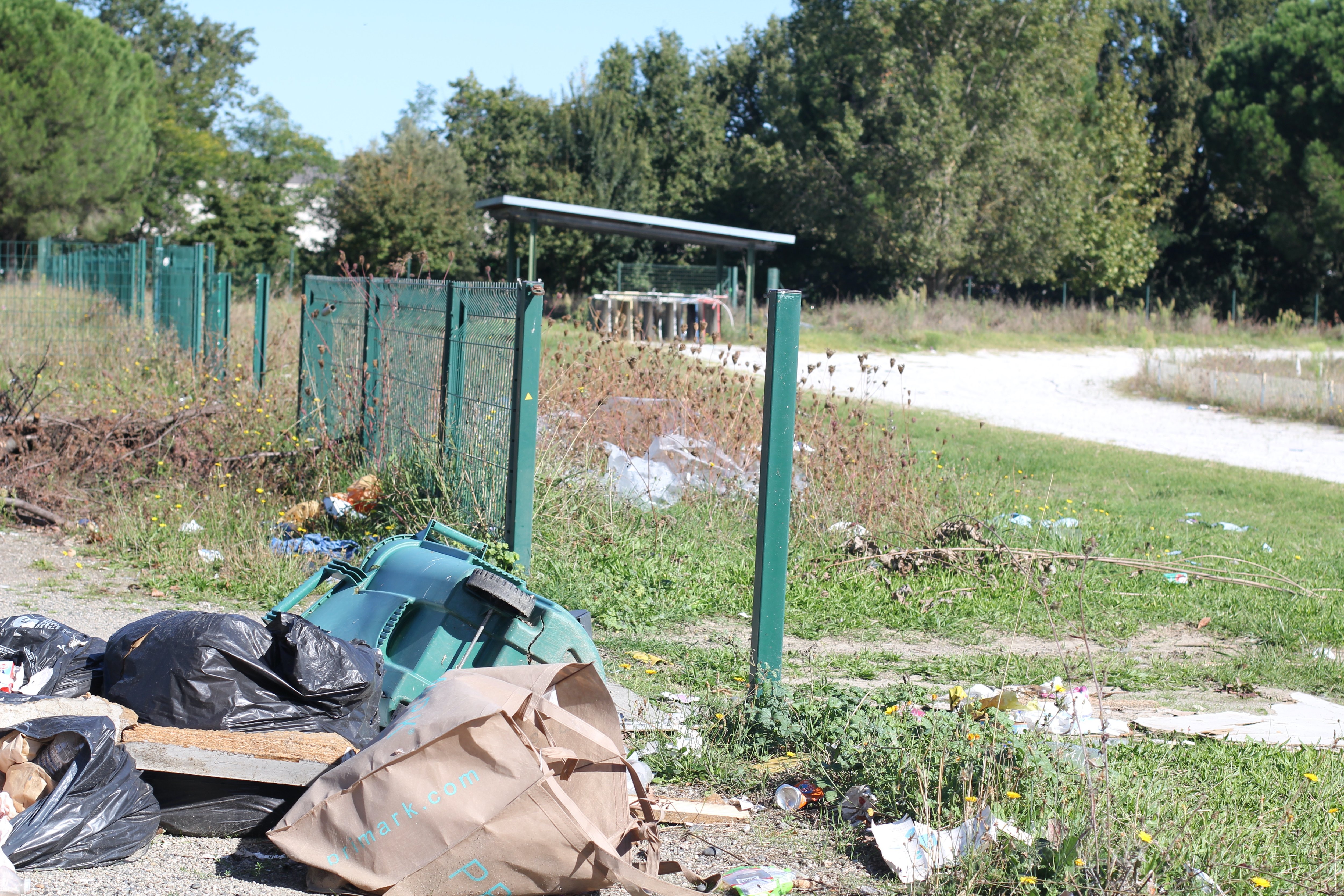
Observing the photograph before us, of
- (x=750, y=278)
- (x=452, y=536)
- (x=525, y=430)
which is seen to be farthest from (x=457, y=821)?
→ (x=750, y=278)

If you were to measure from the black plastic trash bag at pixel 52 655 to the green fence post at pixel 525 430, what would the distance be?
1.99 m

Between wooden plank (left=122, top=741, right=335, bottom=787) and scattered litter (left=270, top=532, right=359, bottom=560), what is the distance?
3.21 m

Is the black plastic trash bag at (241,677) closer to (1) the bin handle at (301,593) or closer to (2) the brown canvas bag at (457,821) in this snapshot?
(1) the bin handle at (301,593)

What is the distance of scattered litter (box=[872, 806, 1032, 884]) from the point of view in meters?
2.88

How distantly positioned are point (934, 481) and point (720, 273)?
74.6 ft

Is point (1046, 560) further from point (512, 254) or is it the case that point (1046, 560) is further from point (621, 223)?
point (512, 254)

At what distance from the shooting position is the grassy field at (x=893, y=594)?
314cm

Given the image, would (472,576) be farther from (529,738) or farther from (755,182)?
(755,182)

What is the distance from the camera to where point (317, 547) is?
639 centimetres

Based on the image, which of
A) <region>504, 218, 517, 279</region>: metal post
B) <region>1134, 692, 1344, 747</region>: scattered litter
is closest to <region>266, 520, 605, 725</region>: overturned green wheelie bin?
<region>1134, 692, 1344, 747</region>: scattered litter

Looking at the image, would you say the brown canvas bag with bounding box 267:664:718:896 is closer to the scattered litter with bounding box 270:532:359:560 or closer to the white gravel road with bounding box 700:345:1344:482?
the scattered litter with bounding box 270:532:359:560

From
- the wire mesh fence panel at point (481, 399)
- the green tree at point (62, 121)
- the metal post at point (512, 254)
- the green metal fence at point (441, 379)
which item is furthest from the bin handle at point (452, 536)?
the green tree at point (62, 121)

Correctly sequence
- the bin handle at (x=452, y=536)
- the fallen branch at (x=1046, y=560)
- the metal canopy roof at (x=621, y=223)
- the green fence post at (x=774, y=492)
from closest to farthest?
the green fence post at (x=774, y=492) < the bin handle at (x=452, y=536) < the fallen branch at (x=1046, y=560) < the metal canopy roof at (x=621, y=223)

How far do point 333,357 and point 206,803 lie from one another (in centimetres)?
606
